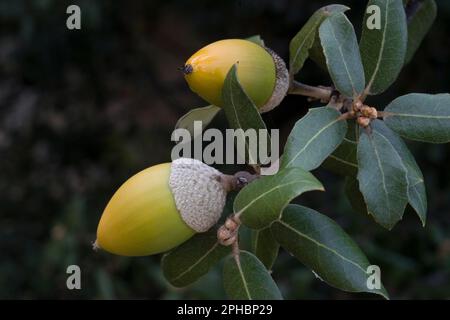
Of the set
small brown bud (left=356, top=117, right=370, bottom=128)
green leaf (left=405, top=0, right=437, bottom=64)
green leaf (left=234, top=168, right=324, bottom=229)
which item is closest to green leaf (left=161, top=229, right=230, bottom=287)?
green leaf (left=234, top=168, right=324, bottom=229)

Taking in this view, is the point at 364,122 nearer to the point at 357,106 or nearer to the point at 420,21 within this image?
the point at 357,106

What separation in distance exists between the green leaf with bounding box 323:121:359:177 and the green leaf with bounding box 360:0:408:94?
0.06 m

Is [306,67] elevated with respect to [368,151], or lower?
lower

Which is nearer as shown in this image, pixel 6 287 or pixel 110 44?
pixel 6 287

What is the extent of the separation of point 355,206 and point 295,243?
0.53 feet

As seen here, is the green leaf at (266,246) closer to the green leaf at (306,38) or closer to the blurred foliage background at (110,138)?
the green leaf at (306,38)

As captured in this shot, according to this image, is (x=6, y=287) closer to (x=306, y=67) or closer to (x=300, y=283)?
(x=300, y=283)

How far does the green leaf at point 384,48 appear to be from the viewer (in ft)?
2.81

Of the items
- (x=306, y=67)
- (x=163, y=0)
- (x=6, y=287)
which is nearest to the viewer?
(x=6, y=287)

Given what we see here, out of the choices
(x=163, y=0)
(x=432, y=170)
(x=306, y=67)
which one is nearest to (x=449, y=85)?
(x=432, y=170)

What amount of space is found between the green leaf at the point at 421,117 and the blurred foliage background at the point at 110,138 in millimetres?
913

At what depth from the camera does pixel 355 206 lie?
953mm

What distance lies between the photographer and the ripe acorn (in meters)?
0.81
